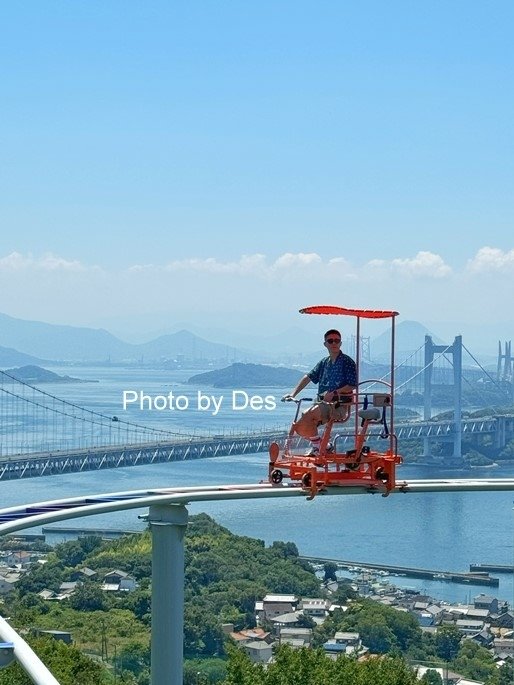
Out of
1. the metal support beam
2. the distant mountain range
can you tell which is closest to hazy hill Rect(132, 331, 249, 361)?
the distant mountain range

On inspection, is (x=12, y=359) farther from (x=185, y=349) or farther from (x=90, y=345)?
(x=90, y=345)

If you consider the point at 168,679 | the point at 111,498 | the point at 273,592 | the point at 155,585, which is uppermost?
the point at 111,498

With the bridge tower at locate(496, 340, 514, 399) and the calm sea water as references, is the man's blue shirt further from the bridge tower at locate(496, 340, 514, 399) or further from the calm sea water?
the bridge tower at locate(496, 340, 514, 399)

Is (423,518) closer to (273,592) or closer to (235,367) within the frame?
(273,592)

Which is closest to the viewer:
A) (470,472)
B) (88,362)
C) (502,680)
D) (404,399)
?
(502,680)

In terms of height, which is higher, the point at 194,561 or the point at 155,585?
the point at 155,585

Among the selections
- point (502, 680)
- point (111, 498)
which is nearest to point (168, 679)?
point (111, 498)

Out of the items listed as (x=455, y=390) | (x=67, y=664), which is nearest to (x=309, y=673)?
(x=67, y=664)

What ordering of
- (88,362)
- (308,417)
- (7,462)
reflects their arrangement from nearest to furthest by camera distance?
(308,417), (7,462), (88,362)

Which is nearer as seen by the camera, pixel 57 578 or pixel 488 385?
pixel 57 578
